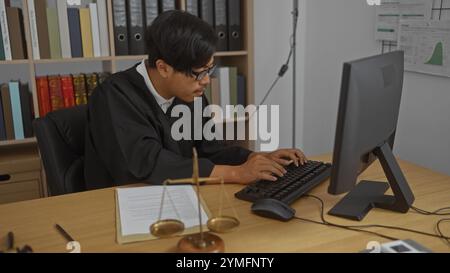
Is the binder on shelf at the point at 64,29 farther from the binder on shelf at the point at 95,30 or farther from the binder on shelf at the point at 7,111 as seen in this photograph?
the binder on shelf at the point at 7,111

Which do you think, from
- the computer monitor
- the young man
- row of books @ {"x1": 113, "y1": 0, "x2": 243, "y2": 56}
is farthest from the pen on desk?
row of books @ {"x1": 113, "y1": 0, "x2": 243, "y2": 56}

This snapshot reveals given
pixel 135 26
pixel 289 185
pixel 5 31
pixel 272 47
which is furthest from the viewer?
pixel 272 47

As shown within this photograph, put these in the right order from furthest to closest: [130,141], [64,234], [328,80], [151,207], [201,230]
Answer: [328,80], [130,141], [151,207], [64,234], [201,230]

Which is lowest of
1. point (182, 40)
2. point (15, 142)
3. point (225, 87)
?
point (15, 142)

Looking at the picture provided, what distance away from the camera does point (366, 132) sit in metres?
1.06

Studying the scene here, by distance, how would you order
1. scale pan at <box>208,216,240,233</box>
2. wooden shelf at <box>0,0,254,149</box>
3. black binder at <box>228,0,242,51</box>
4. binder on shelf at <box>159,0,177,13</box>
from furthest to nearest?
black binder at <box>228,0,242,51</box> < binder on shelf at <box>159,0,177,13</box> < wooden shelf at <box>0,0,254,149</box> < scale pan at <box>208,216,240,233</box>

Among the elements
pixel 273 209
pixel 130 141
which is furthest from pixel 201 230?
pixel 130 141

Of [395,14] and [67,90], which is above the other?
[395,14]

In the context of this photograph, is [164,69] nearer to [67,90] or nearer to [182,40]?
[182,40]

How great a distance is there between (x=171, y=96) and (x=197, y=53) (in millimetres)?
256

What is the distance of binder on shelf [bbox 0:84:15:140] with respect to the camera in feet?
7.36

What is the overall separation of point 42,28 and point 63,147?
1.00 meters

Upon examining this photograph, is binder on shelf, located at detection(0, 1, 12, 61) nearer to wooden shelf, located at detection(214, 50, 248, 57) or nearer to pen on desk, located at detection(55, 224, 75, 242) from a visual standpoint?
wooden shelf, located at detection(214, 50, 248, 57)

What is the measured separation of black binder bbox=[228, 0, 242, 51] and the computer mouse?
1619 mm
